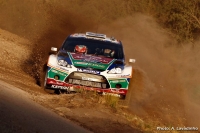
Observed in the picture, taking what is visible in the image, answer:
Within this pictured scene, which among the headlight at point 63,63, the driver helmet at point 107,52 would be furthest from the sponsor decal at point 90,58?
the driver helmet at point 107,52

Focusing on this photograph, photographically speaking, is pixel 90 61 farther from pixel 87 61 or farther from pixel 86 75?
pixel 86 75

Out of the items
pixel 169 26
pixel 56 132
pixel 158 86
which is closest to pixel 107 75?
pixel 56 132

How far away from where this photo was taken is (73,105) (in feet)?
28.5

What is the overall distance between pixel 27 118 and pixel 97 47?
20.7 ft

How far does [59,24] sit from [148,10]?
5752 millimetres

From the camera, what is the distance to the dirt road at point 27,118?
5654 millimetres

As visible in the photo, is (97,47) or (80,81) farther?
(97,47)

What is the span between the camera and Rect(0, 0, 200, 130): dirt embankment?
513 inches

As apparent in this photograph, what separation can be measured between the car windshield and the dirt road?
4.58 m

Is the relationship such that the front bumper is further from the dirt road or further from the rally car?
the dirt road

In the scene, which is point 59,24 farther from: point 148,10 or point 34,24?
point 148,10

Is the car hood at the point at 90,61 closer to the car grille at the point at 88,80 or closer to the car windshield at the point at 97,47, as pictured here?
the car grille at the point at 88,80

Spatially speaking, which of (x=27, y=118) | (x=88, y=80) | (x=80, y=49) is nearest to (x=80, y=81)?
(x=88, y=80)

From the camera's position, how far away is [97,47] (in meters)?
12.3
